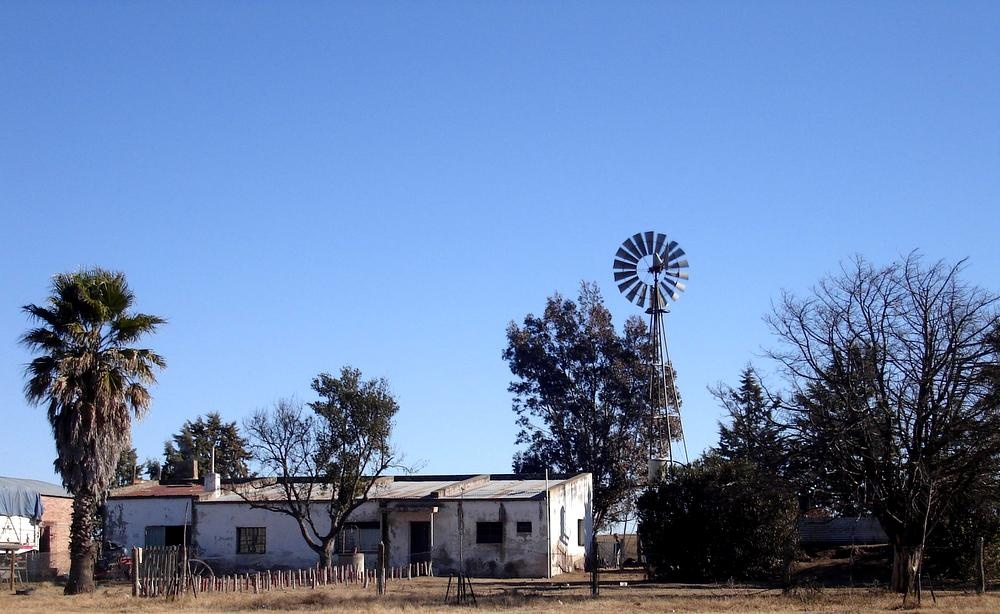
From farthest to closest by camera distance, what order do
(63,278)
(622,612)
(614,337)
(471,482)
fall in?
(614,337) < (471,482) < (63,278) < (622,612)

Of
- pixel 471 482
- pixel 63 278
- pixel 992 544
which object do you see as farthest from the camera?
pixel 471 482

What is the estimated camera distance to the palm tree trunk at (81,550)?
3450 cm

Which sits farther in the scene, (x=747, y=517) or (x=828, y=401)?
(x=747, y=517)

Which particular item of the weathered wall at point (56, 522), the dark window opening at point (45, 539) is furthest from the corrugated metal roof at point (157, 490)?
the dark window opening at point (45, 539)

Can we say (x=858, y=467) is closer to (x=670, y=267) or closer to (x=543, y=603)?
(x=543, y=603)

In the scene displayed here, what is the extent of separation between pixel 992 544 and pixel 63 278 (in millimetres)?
32963

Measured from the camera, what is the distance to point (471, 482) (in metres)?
51.7

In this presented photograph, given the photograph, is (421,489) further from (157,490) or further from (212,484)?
(157,490)

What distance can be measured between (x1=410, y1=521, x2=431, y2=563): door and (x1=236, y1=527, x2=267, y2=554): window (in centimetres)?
647

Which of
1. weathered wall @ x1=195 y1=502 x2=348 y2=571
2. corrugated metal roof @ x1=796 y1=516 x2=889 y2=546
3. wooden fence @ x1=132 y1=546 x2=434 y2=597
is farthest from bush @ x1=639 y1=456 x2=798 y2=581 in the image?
weathered wall @ x1=195 y1=502 x2=348 y2=571

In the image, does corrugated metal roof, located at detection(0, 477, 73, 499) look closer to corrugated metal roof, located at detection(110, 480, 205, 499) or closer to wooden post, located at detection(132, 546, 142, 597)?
corrugated metal roof, located at detection(110, 480, 205, 499)

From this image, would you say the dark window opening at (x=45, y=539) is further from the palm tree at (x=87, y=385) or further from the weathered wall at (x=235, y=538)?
the palm tree at (x=87, y=385)

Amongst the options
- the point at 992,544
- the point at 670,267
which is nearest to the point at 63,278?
the point at 670,267

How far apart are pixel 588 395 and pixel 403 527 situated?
24131 millimetres
